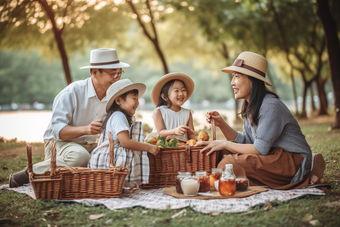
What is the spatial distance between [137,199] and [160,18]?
377 inches

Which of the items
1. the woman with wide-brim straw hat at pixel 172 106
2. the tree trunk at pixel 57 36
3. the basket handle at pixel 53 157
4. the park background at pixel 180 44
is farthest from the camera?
the tree trunk at pixel 57 36

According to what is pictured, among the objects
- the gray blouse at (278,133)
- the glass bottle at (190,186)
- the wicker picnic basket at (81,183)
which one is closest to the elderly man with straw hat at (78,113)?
the wicker picnic basket at (81,183)

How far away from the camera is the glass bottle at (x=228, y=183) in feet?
11.9

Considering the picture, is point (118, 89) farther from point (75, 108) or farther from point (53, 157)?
point (53, 157)

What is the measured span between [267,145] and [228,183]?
2.17 ft

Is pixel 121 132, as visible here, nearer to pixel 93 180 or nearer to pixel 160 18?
pixel 93 180

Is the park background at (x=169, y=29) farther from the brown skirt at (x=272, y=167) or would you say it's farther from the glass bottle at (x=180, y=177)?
the glass bottle at (x=180, y=177)

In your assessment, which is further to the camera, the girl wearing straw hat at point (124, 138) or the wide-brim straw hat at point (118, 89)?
the wide-brim straw hat at point (118, 89)

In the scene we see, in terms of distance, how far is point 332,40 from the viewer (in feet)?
31.0

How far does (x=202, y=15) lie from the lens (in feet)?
41.3

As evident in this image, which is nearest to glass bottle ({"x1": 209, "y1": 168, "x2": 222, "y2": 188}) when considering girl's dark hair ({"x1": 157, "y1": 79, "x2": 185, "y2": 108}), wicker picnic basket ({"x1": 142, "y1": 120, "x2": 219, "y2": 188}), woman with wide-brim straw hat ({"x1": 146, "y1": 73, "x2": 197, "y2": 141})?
wicker picnic basket ({"x1": 142, "y1": 120, "x2": 219, "y2": 188})

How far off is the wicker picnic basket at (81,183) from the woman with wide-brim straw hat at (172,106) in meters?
1.41

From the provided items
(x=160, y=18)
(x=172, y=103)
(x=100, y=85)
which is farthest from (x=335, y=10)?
(x=100, y=85)

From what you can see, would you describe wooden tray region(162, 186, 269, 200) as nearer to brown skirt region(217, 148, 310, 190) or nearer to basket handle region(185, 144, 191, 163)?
brown skirt region(217, 148, 310, 190)
